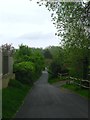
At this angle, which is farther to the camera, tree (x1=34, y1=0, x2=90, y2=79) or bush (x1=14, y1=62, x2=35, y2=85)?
bush (x1=14, y1=62, x2=35, y2=85)

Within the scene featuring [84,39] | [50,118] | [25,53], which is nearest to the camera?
[50,118]

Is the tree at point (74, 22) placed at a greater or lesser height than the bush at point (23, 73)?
greater

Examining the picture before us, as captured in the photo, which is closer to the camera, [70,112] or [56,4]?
[70,112]

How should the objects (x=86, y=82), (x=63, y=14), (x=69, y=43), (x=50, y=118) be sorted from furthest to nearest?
(x=86, y=82)
(x=69, y=43)
(x=63, y=14)
(x=50, y=118)

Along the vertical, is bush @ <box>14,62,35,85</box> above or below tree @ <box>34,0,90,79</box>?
below

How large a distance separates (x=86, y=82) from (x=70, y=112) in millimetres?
19761

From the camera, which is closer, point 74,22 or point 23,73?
point 74,22

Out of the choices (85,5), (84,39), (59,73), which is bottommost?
(59,73)

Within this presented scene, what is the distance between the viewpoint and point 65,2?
2514cm

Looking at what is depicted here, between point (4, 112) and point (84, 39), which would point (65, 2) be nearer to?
point (84, 39)

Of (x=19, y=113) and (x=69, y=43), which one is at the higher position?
(x=69, y=43)

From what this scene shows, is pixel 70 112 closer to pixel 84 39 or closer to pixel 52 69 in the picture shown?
pixel 84 39

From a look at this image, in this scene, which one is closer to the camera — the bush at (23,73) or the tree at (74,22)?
the tree at (74,22)

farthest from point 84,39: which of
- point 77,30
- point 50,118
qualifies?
point 50,118
